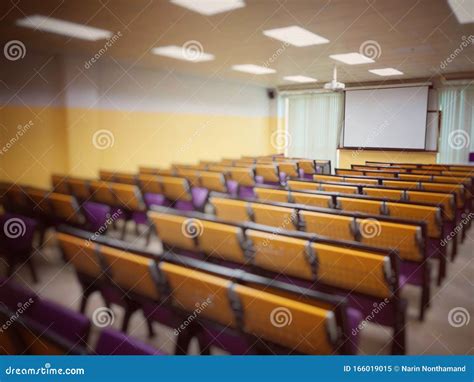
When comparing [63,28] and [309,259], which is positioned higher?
[63,28]

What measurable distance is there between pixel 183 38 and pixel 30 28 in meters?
2.26

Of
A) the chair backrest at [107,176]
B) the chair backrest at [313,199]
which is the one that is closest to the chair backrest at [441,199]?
the chair backrest at [313,199]

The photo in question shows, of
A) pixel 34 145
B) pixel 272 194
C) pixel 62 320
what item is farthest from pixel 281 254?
pixel 34 145

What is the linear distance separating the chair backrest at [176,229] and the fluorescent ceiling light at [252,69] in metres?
6.07

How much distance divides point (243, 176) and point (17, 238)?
417 centimetres

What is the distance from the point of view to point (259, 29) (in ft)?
17.8

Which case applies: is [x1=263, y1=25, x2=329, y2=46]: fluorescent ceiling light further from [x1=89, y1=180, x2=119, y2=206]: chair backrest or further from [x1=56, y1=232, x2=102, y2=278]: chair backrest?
[x1=56, y1=232, x2=102, y2=278]: chair backrest

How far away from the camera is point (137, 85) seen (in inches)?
371

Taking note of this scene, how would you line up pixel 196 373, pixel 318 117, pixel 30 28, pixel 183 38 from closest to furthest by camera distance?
pixel 196 373 → pixel 30 28 → pixel 183 38 → pixel 318 117

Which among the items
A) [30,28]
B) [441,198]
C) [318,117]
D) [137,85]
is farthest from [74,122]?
[318,117]

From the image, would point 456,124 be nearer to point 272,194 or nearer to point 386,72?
point 386,72

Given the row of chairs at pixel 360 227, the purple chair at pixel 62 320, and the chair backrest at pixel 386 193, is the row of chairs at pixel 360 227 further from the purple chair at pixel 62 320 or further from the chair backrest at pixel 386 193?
the purple chair at pixel 62 320

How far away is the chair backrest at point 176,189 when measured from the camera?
5859 millimetres

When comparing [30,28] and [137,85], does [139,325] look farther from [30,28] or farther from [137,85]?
[137,85]
